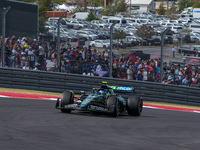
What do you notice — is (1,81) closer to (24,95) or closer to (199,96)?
(24,95)

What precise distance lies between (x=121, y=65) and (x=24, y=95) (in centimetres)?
377

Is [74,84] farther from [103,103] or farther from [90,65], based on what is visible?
[103,103]

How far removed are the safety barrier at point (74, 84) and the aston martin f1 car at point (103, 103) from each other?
4.22m

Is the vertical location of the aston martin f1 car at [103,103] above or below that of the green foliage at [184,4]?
below

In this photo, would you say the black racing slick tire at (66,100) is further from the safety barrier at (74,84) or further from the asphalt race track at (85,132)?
the safety barrier at (74,84)

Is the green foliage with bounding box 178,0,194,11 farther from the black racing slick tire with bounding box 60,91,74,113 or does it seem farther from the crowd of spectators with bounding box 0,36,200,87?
the black racing slick tire with bounding box 60,91,74,113

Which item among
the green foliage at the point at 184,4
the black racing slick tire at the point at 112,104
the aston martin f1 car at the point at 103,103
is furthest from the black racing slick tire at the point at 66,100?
the green foliage at the point at 184,4

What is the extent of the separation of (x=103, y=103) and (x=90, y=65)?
532cm

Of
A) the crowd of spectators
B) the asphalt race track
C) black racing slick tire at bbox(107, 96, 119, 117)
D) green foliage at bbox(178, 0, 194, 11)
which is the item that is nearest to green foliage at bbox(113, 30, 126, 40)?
the crowd of spectators

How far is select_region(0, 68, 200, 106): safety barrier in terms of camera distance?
15492mm

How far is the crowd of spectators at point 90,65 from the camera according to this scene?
15859mm

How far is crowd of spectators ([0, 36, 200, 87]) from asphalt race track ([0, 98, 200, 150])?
4.61 metres

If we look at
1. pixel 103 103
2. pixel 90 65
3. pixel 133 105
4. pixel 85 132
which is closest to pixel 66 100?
pixel 103 103

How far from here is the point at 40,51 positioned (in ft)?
53.8
